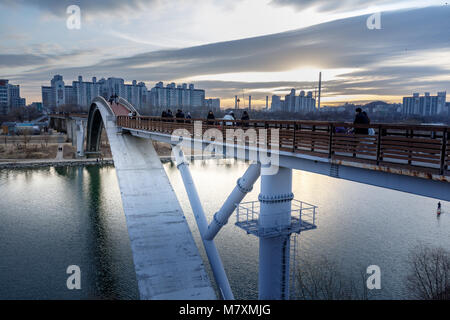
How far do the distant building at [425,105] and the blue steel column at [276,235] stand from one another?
2137 cm

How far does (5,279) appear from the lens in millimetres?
17938

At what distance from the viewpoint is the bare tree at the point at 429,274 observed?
1582 cm

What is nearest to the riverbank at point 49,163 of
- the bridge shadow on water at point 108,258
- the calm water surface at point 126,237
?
the calm water surface at point 126,237

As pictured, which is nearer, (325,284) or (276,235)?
(276,235)

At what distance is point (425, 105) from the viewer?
3098cm

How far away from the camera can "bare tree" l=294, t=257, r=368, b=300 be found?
16413 mm

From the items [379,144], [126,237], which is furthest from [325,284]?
[126,237]

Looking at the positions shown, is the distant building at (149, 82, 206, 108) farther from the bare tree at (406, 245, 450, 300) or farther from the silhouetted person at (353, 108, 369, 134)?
the silhouetted person at (353, 108, 369, 134)

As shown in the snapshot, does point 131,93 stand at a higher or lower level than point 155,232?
higher

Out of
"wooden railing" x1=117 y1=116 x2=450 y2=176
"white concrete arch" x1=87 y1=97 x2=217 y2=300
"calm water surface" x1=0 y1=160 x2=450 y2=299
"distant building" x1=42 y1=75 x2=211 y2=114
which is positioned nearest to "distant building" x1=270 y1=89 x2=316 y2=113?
"calm water surface" x1=0 y1=160 x2=450 y2=299

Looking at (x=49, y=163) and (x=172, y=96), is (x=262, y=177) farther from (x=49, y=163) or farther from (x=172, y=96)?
(x=172, y=96)

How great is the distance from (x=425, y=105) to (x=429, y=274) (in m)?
17.8

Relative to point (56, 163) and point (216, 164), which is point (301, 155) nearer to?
point (216, 164)
